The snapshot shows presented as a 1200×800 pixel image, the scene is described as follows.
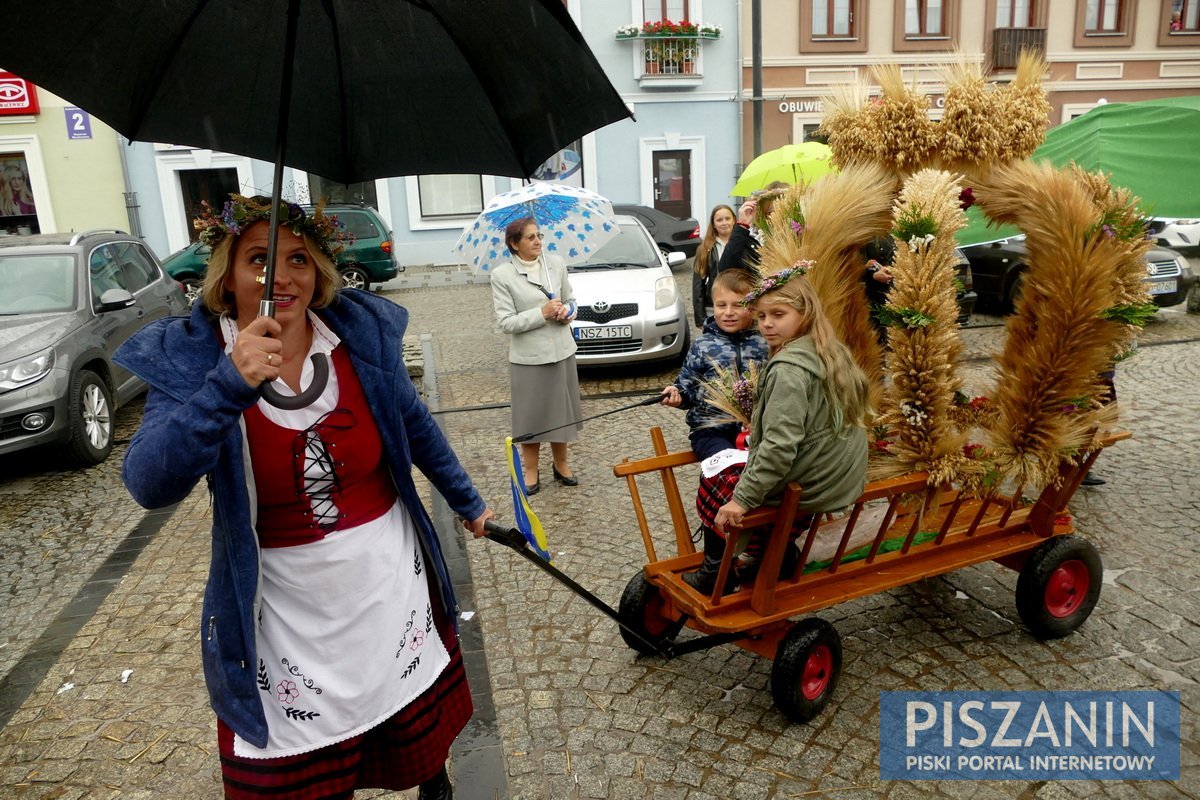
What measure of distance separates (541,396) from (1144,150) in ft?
11.8

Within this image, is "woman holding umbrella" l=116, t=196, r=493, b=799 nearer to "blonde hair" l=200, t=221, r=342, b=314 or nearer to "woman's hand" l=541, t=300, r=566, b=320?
"blonde hair" l=200, t=221, r=342, b=314

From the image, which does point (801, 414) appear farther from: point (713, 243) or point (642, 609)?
point (713, 243)

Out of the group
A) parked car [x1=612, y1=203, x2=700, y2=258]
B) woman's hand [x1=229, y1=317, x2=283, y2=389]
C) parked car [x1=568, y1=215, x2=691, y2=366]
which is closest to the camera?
woman's hand [x1=229, y1=317, x2=283, y2=389]

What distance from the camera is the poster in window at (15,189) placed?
64.3ft

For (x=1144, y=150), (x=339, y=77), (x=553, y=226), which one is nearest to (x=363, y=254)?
(x=553, y=226)

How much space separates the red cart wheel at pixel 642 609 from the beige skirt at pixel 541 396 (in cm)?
216

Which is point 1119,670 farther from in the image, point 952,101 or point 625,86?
point 625,86

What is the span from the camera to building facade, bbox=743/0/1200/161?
72.2 feet

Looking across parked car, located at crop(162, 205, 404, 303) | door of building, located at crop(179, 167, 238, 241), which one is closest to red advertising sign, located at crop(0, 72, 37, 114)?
door of building, located at crop(179, 167, 238, 241)

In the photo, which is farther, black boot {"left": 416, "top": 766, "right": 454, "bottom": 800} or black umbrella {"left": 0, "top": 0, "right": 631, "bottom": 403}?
black boot {"left": 416, "top": 766, "right": 454, "bottom": 800}

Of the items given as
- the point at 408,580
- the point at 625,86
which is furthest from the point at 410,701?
the point at 625,86

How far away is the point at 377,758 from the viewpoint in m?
2.27

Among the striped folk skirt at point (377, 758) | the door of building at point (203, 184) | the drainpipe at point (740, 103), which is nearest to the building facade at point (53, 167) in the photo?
the door of building at point (203, 184)

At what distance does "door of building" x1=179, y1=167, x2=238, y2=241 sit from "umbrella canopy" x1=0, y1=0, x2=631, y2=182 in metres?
20.1
